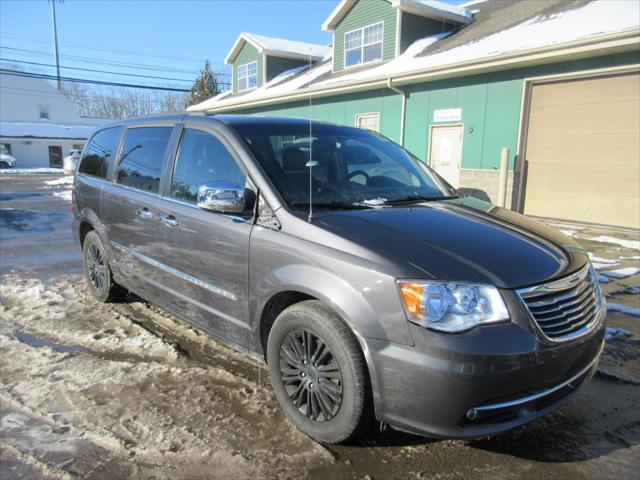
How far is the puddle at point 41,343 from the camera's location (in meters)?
3.88

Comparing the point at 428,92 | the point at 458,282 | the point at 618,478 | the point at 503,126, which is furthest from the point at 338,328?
the point at 428,92

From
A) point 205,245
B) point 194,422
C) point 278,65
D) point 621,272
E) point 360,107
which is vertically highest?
point 278,65

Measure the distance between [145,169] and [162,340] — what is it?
1503mm

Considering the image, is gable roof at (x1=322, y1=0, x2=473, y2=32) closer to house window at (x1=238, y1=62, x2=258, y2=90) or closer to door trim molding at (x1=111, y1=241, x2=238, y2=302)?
house window at (x1=238, y1=62, x2=258, y2=90)

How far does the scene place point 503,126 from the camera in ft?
37.7

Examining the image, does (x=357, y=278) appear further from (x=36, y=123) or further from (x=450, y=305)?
(x=36, y=123)

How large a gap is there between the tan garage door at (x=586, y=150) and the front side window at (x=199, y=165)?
9.46m

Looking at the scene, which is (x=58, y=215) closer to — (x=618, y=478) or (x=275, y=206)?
(x=275, y=206)

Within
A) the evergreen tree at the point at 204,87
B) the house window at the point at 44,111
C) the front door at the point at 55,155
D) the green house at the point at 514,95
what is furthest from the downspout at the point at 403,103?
the house window at the point at 44,111

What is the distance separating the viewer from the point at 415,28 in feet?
51.7

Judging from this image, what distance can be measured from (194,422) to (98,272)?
2730mm

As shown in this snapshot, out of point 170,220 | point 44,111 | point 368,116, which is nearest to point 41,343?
point 170,220

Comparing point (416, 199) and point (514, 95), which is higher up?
point (514, 95)

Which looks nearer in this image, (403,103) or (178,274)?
(178,274)
